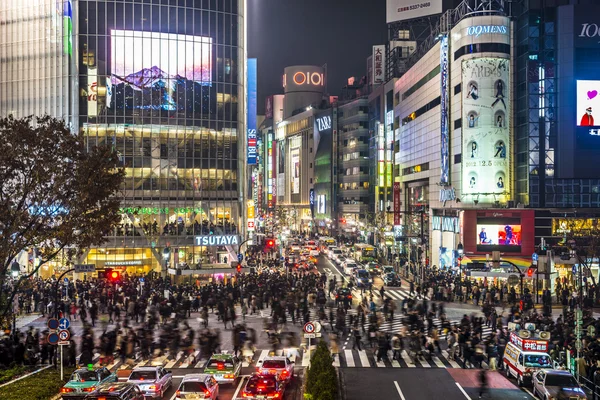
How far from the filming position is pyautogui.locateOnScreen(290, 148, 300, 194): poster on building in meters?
172

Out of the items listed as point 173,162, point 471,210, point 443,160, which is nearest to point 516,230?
point 471,210

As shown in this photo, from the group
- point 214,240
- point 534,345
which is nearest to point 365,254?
point 214,240

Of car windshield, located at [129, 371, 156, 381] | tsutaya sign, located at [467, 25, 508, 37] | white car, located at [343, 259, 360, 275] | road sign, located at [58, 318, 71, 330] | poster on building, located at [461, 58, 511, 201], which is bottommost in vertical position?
white car, located at [343, 259, 360, 275]

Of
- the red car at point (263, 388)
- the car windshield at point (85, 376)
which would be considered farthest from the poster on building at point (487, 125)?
the car windshield at point (85, 376)

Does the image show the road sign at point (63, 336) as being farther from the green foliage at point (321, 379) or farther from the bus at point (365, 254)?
the bus at point (365, 254)

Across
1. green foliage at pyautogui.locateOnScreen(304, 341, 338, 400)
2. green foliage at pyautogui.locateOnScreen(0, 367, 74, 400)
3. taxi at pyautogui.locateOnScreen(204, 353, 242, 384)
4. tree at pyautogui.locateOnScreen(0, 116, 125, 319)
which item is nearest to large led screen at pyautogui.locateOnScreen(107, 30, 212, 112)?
tree at pyautogui.locateOnScreen(0, 116, 125, 319)

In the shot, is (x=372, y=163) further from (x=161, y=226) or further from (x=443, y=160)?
(x=161, y=226)

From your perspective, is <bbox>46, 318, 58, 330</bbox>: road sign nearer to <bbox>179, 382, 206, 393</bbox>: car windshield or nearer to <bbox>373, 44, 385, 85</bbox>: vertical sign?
<bbox>179, 382, 206, 393</bbox>: car windshield

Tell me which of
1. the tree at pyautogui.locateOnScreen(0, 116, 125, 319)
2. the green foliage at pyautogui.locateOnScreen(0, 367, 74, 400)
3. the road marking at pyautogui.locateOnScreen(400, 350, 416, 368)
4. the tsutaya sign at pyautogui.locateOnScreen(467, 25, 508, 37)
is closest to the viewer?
the green foliage at pyautogui.locateOnScreen(0, 367, 74, 400)

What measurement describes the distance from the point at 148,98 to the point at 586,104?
42218 mm

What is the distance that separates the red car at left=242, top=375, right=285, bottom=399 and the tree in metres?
8.97

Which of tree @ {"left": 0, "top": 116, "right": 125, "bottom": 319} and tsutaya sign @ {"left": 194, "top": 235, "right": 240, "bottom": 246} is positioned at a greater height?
tree @ {"left": 0, "top": 116, "right": 125, "bottom": 319}

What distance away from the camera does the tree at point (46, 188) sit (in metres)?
23.7

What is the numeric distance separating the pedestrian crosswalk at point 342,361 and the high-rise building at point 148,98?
1475 inches
